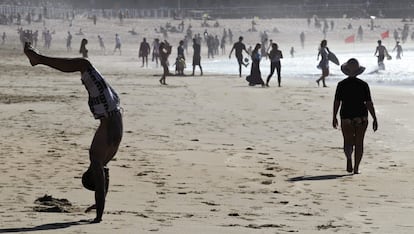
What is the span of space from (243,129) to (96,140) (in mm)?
7883

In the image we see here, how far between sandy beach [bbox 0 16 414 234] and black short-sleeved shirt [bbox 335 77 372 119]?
663 mm

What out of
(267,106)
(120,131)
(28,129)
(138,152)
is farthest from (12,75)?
(120,131)

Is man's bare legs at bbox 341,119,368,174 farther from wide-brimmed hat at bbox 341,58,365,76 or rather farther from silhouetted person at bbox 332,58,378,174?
wide-brimmed hat at bbox 341,58,365,76

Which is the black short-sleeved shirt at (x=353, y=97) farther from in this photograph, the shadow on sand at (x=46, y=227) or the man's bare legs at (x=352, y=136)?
the shadow on sand at (x=46, y=227)

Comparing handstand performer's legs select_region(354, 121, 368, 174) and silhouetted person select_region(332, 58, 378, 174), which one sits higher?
silhouetted person select_region(332, 58, 378, 174)

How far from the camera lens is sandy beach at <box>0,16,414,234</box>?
7.82 metres

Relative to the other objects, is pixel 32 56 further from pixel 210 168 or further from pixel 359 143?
pixel 359 143

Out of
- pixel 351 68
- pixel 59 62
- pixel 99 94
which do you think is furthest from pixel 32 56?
pixel 351 68

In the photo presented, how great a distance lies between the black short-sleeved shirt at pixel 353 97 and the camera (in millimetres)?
11109

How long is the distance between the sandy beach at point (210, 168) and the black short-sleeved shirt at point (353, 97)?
0.66 meters

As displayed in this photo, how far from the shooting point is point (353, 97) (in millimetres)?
11117

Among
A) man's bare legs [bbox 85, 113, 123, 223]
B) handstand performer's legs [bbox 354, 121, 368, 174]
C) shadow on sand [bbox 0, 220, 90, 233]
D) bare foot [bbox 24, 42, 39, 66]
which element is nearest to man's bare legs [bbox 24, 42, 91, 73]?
bare foot [bbox 24, 42, 39, 66]

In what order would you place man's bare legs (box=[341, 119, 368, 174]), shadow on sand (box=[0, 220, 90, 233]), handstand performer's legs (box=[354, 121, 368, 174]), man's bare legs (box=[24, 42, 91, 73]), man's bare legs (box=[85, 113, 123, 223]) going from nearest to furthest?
shadow on sand (box=[0, 220, 90, 233])
man's bare legs (box=[24, 42, 91, 73])
man's bare legs (box=[85, 113, 123, 223])
handstand performer's legs (box=[354, 121, 368, 174])
man's bare legs (box=[341, 119, 368, 174])

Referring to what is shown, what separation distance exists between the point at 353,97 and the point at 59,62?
4.53 meters
